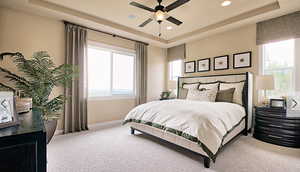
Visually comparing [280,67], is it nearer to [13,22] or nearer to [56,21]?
[56,21]

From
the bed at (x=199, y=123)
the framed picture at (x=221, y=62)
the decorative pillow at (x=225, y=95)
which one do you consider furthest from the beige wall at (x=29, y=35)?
the framed picture at (x=221, y=62)

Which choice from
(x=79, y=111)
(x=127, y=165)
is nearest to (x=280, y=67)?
(x=127, y=165)

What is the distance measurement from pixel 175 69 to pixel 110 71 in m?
2.48

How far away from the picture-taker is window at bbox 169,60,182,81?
5.35 meters

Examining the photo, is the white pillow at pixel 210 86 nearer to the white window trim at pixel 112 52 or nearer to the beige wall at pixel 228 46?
the beige wall at pixel 228 46

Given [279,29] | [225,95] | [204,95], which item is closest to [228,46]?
[279,29]

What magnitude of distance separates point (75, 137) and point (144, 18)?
3.10 meters

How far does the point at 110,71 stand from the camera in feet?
14.0

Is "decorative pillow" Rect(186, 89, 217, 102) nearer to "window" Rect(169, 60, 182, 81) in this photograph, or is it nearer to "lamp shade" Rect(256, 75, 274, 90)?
"lamp shade" Rect(256, 75, 274, 90)

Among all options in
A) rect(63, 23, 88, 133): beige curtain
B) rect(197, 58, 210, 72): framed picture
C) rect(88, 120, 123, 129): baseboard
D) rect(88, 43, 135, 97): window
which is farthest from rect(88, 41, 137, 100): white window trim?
rect(197, 58, 210, 72): framed picture

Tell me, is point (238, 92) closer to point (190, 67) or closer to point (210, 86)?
point (210, 86)

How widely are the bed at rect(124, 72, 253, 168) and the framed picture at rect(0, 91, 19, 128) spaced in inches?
72.9

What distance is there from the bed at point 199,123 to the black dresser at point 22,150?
A: 176 centimetres

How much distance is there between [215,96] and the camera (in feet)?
11.3
